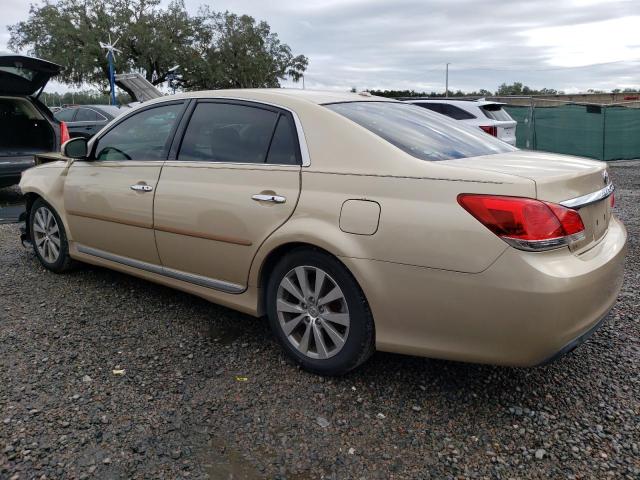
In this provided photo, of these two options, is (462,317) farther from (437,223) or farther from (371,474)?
(371,474)

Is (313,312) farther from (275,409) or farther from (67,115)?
(67,115)

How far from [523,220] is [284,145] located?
1390mm

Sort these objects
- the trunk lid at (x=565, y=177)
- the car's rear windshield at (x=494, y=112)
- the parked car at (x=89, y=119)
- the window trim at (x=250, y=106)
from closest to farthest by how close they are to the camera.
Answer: the trunk lid at (x=565, y=177) → the window trim at (x=250, y=106) → the car's rear windshield at (x=494, y=112) → the parked car at (x=89, y=119)

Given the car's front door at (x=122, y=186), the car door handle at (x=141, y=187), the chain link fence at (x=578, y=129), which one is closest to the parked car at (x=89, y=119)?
the car's front door at (x=122, y=186)

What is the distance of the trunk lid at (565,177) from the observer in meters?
2.41

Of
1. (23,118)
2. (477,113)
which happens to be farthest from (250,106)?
(477,113)

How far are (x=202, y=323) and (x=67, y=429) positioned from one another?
1311 mm

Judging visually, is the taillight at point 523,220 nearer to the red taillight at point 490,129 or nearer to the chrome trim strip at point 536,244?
the chrome trim strip at point 536,244

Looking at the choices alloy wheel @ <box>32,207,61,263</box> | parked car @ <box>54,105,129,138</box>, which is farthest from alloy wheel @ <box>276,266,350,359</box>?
parked car @ <box>54,105,129,138</box>

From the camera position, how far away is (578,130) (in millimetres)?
14930

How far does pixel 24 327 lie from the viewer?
143 inches

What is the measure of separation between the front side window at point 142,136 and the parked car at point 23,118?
3.33 metres

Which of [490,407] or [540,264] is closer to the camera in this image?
[540,264]

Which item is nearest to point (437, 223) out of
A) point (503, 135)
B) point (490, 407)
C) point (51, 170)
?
point (490, 407)
